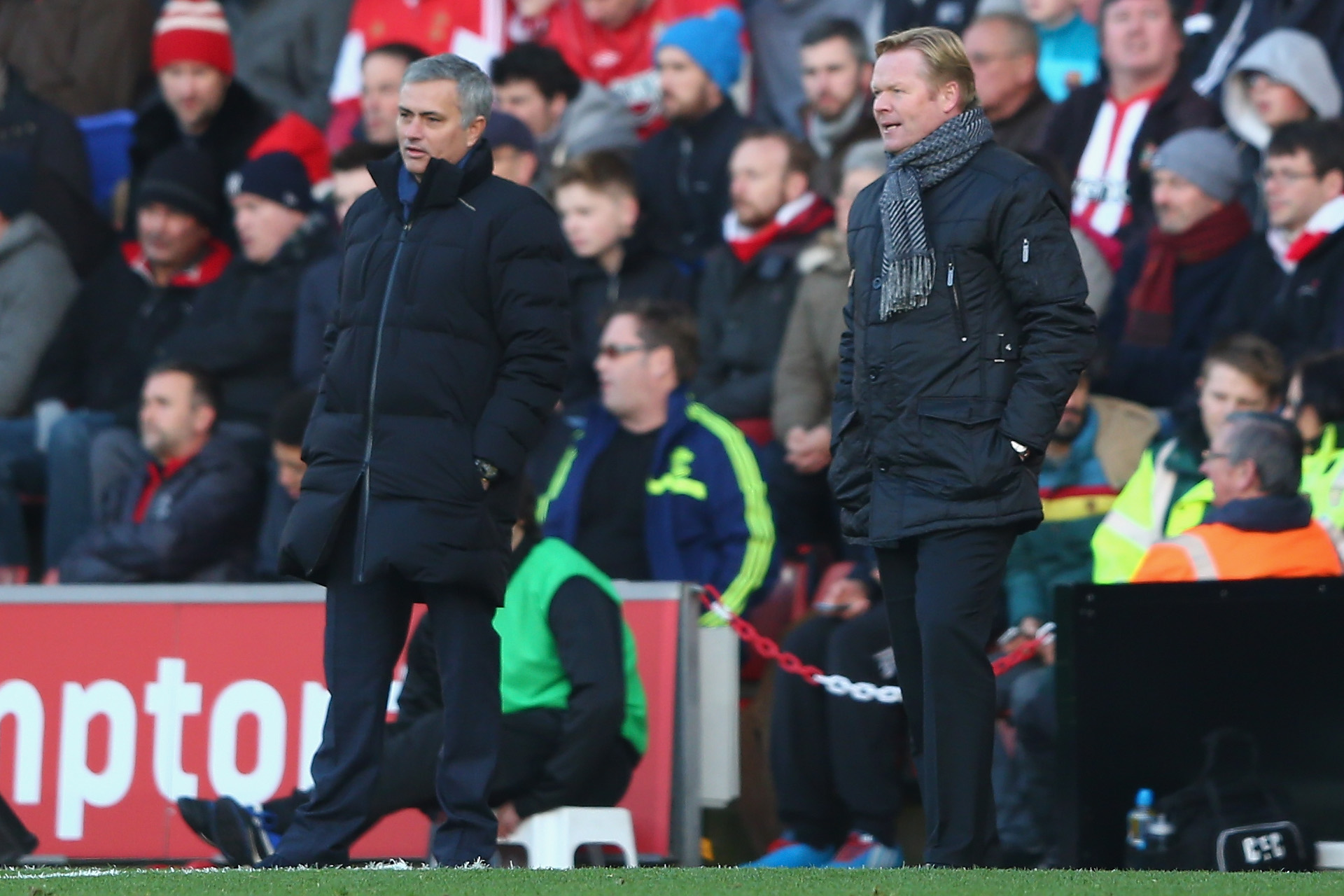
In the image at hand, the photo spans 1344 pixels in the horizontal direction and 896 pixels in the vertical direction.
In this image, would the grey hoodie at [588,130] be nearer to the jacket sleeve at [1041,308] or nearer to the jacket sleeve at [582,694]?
the jacket sleeve at [582,694]

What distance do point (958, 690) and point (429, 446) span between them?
1484mm

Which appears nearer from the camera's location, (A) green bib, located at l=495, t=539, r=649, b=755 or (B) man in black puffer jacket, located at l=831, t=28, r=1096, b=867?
(B) man in black puffer jacket, located at l=831, t=28, r=1096, b=867

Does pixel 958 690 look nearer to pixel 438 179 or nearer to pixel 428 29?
pixel 438 179

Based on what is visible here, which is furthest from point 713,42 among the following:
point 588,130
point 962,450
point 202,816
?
point 962,450

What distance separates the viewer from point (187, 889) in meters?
4.61

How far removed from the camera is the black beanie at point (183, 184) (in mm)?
10766

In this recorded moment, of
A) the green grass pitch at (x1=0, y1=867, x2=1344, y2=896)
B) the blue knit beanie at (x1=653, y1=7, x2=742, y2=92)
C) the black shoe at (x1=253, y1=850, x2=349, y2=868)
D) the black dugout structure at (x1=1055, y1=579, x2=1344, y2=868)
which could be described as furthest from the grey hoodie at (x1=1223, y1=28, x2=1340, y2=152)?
the black shoe at (x1=253, y1=850, x2=349, y2=868)

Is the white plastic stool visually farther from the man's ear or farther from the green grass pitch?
the man's ear

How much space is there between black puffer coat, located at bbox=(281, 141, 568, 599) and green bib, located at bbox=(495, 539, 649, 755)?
128 centimetres

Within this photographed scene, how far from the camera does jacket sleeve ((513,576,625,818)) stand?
22.0 feet

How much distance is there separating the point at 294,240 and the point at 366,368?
5002 mm

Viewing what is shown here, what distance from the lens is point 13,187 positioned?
1107 centimetres

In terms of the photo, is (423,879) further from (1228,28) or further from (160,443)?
(1228,28)

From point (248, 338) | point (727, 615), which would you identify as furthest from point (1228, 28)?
point (248, 338)
